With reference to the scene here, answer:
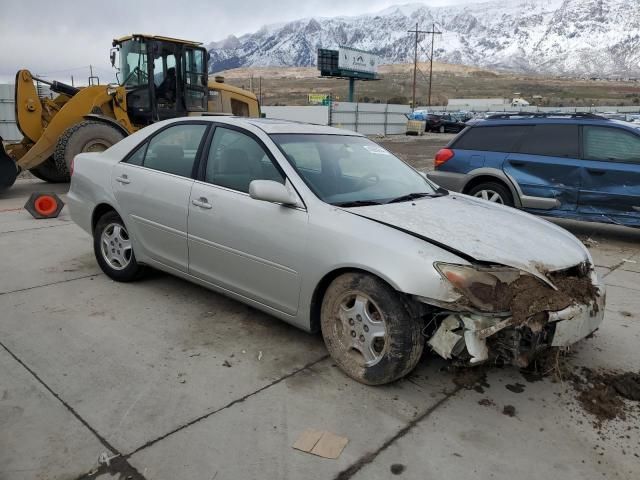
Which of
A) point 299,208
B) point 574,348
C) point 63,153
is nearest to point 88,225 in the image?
point 299,208

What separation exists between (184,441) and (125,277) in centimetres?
250

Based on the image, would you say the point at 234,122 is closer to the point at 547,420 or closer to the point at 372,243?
the point at 372,243

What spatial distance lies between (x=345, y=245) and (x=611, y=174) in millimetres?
5172

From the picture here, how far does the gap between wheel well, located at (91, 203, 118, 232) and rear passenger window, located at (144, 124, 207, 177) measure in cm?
61

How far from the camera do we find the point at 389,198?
12.6 ft

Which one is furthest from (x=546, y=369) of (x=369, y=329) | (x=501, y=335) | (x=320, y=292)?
(x=320, y=292)

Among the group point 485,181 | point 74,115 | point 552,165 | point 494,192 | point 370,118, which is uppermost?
point 74,115

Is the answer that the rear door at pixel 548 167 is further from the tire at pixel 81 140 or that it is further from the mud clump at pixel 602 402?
the tire at pixel 81 140

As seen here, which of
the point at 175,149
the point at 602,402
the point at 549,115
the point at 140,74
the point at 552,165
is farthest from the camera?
the point at 140,74

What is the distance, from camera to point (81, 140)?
9.87 metres

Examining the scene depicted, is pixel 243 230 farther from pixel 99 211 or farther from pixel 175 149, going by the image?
pixel 99 211

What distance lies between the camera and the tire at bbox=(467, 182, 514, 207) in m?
7.67

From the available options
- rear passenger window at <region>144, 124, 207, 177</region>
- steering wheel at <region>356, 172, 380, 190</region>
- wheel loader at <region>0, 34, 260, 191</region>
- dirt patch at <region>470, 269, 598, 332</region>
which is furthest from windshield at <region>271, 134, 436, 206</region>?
wheel loader at <region>0, 34, 260, 191</region>

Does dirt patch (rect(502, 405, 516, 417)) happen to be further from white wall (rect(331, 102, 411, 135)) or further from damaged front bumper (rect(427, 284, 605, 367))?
white wall (rect(331, 102, 411, 135))
